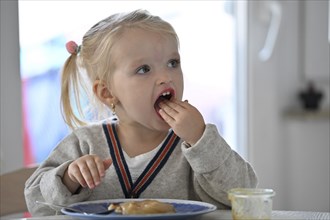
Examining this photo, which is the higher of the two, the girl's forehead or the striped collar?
the girl's forehead

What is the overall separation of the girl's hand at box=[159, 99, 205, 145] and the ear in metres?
0.19

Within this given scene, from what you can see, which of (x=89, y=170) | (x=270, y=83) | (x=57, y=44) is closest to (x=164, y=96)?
(x=89, y=170)

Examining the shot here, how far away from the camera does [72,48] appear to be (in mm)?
1534

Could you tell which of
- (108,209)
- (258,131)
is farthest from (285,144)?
(108,209)

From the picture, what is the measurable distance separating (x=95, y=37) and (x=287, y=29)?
162 centimetres

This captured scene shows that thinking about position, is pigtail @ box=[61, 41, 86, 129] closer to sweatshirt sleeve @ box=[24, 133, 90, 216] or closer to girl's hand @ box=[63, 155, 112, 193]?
sweatshirt sleeve @ box=[24, 133, 90, 216]

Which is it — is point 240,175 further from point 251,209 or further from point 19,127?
point 19,127

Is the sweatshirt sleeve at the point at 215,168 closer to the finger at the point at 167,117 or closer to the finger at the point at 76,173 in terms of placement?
the finger at the point at 167,117

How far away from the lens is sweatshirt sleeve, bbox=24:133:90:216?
4.14ft

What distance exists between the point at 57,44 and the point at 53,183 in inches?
37.9

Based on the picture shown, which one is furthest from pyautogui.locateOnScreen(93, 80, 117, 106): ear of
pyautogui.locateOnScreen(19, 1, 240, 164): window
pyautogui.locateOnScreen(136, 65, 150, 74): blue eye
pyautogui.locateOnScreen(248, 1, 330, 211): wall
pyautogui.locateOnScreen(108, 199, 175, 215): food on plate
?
pyautogui.locateOnScreen(248, 1, 330, 211): wall

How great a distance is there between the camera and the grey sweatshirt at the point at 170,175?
48.0 inches

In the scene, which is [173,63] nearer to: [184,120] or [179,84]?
[179,84]

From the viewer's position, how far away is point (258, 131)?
2.93m
